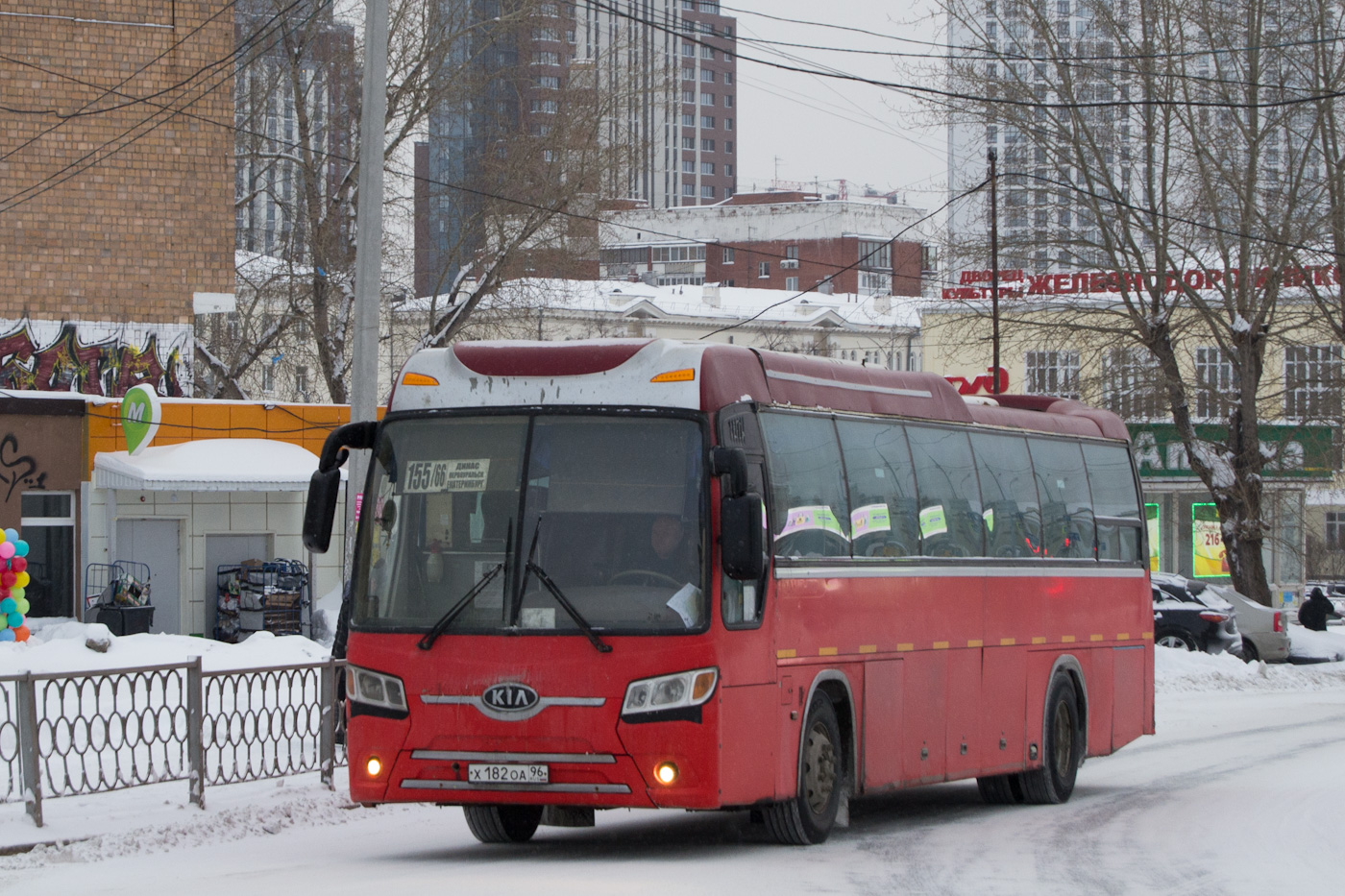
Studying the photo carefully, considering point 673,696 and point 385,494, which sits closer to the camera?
point 673,696

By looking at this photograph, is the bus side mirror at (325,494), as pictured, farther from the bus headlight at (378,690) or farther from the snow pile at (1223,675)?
the snow pile at (1223,675)

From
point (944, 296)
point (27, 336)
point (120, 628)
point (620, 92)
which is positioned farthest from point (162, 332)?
point (944, 296)

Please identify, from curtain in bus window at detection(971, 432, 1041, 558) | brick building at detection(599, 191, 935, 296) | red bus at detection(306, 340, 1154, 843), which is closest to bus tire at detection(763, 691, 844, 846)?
red bus at detection(306, 340, 1154, 843)

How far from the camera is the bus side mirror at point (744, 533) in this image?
8.43 meters

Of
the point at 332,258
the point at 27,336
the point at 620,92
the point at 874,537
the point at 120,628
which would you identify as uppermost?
the point at 620,92

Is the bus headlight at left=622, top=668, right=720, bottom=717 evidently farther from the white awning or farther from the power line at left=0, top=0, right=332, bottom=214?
the power line at left=0, top=0, right=332, bottom=214

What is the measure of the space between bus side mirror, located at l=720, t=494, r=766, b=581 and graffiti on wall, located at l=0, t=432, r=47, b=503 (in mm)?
22066

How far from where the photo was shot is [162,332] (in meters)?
29.6

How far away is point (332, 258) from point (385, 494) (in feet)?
91.4

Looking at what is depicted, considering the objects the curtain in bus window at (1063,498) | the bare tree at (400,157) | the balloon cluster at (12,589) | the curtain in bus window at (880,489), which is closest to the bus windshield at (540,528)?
the curtain in bus window at (880,489)

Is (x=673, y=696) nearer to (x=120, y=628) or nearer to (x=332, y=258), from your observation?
(x=120, y=628)

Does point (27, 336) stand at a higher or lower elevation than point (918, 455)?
higher

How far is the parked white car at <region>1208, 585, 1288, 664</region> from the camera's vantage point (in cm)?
3397

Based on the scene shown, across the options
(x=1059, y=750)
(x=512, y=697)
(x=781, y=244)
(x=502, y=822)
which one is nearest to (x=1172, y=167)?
(x=1059, y=750)
